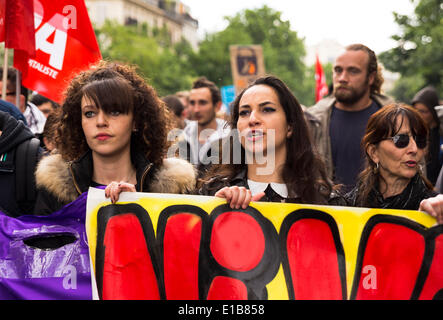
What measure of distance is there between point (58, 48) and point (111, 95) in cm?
191

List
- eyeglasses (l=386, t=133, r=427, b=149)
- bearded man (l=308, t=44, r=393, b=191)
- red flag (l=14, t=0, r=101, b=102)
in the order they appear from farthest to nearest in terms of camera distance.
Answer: bearded man (l=308, t=44, r=393, b=191), red flag (l=14, t=0, r=101, b=102), eyeglasses (l=386, t=133, r=427, b=149)

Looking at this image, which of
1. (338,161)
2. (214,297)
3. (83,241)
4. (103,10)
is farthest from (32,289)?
(103,10)

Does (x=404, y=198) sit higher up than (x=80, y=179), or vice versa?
(x=80, y=179)

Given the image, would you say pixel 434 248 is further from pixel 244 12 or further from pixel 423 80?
pixel 244 12

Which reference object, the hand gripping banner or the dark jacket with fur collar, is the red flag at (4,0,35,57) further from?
the hand gripping banner

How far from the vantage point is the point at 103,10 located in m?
78.6

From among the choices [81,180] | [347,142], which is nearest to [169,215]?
[81,180]

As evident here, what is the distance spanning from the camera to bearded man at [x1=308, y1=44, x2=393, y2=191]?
5309 mm

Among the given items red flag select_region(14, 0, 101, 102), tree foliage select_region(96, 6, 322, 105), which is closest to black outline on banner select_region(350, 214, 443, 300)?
red flag select_region(14, 0, 101, 102)

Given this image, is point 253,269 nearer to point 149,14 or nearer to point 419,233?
point 419,233

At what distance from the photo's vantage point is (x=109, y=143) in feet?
10.8

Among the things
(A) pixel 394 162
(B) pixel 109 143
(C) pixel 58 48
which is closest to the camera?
(B) pixel 109 143

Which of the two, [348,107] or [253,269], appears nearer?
[253,269]

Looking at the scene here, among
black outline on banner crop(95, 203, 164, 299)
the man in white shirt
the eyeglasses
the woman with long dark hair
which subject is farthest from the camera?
the man in white shirt
